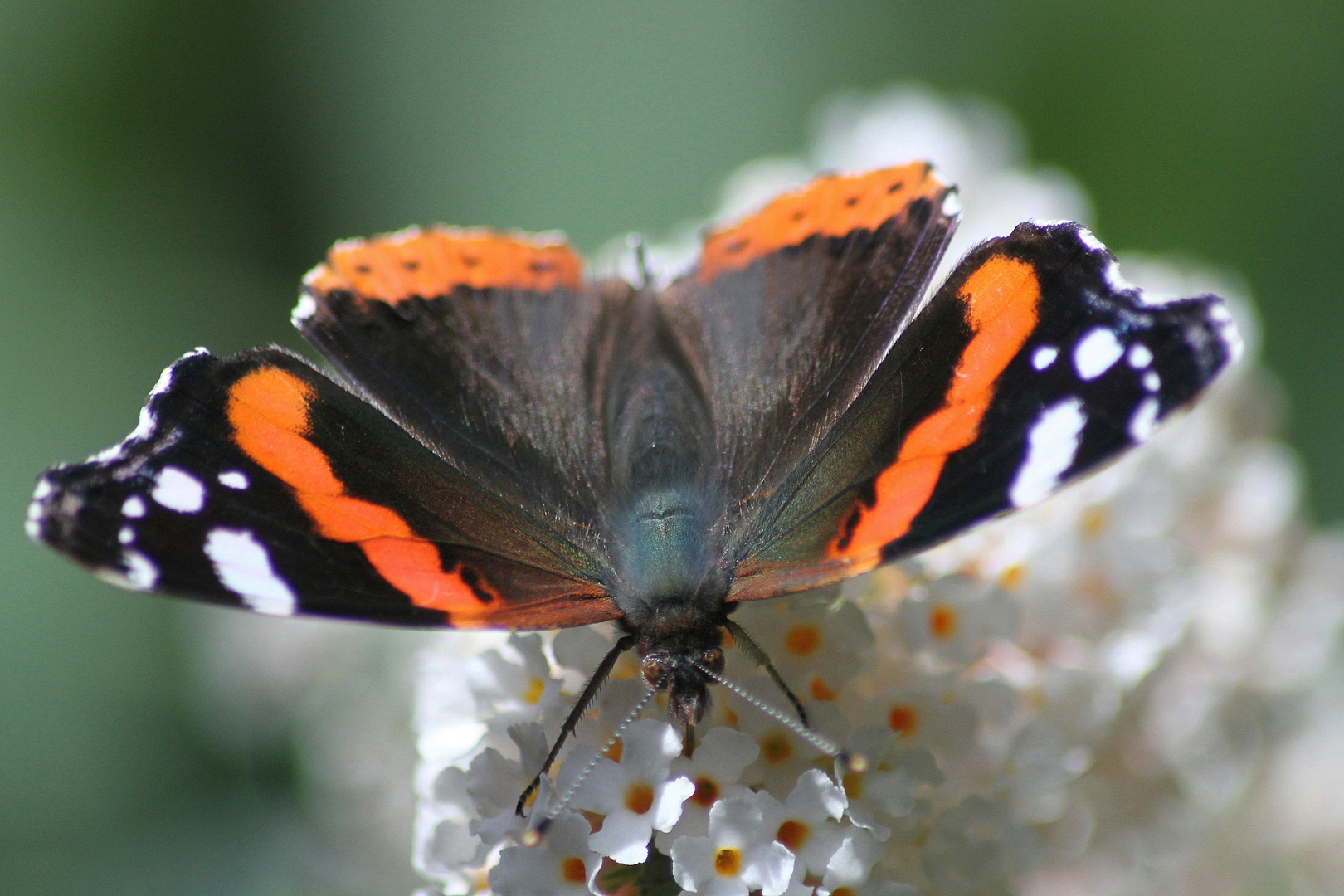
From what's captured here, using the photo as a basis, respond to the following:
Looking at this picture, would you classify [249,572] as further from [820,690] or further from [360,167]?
[360,167]

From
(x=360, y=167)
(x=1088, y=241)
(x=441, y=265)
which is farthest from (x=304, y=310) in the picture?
(x=360, y=167)

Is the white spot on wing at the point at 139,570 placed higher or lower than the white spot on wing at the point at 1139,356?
lower

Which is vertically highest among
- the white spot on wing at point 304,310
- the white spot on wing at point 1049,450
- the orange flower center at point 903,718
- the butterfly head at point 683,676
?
the white spot on wing at point 304,310

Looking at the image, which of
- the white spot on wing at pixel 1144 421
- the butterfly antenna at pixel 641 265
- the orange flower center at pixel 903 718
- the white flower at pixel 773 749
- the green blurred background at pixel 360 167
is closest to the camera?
the white spot on wing at pixel 1144 421

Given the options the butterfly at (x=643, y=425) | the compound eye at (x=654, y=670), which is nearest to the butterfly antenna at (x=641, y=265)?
the butterfly at (x=643, y=425)

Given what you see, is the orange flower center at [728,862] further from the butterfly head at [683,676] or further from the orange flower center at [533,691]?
the orange flower center at [533,691]

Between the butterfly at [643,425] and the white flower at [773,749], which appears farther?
the white flower at [773,749]

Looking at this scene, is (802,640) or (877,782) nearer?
(877,782)

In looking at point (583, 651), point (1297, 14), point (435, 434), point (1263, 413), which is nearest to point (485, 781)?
point (583, 651)
